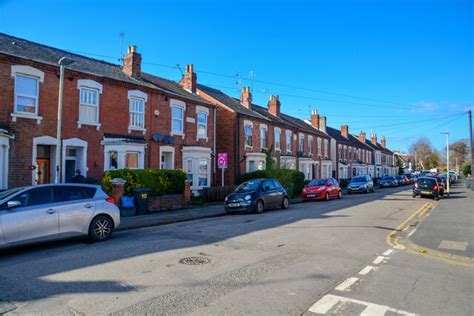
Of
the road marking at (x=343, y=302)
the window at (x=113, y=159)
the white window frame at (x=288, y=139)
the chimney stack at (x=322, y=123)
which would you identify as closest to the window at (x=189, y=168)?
the window at (x=113, y=159)

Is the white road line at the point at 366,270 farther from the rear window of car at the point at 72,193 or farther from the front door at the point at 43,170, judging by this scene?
the front door at the point at 43,170

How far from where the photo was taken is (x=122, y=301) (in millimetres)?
4906

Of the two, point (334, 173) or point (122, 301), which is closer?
point (122, 301)

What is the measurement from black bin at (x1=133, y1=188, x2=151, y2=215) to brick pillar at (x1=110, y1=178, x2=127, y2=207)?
2.05 ft

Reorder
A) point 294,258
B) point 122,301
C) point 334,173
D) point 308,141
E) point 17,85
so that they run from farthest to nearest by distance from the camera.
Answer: point 334,173, point 308,141, point 17,85, point 294,258, point 122,301

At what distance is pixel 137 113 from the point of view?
20.3 m

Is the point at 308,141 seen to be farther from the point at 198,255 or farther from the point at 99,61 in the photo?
the point at 198,255

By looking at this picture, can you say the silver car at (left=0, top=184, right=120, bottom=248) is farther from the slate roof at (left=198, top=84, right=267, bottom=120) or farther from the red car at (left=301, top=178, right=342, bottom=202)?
the slate roof at (left=198, top=84, right=267, bottom=120)

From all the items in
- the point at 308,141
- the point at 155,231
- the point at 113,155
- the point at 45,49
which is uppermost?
the point at 45,49

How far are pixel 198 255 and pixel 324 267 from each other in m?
2.64

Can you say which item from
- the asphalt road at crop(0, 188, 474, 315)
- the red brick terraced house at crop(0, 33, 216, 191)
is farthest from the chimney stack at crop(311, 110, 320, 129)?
the asphalt road at crop(0, 188, 474, 315)

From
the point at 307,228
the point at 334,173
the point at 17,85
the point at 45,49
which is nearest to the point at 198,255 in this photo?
the point at 307,228

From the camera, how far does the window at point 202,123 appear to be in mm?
24984

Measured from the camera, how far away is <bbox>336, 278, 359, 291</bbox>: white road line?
18.2 ft
